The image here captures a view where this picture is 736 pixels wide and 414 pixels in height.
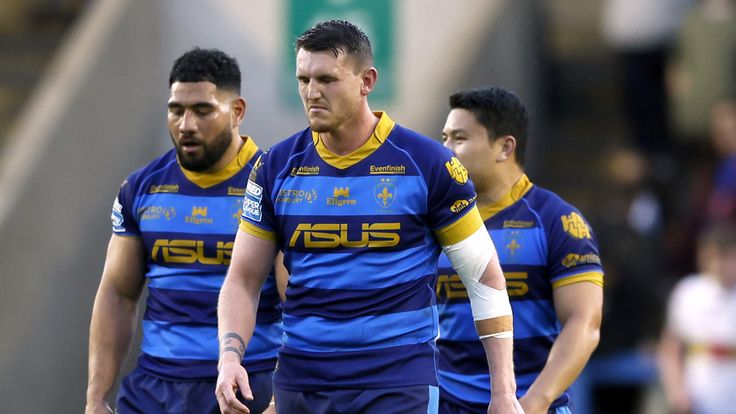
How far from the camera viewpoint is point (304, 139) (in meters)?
5.93

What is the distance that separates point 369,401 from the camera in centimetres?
559

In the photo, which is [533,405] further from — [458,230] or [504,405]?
[458,230]

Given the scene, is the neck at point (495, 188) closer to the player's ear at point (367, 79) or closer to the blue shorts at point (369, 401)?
the player's ear at point (367, 79)

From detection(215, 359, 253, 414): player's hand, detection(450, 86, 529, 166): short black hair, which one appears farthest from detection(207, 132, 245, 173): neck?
detection(215, 359, 253, 414): player's hand

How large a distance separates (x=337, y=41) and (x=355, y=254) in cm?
82

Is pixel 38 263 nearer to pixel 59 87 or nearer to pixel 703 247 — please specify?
pixel 59 87

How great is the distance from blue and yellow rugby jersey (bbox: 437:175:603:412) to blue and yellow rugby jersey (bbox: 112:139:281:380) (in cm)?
79

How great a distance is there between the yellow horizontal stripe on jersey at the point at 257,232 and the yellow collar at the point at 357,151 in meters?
0.37

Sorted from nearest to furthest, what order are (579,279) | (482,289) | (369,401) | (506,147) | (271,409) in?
(369,401), (482,289), (271,409), (579,279), (506,147)

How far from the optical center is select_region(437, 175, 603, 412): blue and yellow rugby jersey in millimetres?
6500

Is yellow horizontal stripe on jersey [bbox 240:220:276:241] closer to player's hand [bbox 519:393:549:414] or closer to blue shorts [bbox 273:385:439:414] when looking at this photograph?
blue shorts [bbox 273:385:439:414]

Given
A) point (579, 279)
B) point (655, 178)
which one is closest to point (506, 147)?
point (579, 279)

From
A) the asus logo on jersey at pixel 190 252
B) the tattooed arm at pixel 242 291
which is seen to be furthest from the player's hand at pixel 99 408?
the tattooed arm at pixel 242 291

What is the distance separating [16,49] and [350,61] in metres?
9.44
